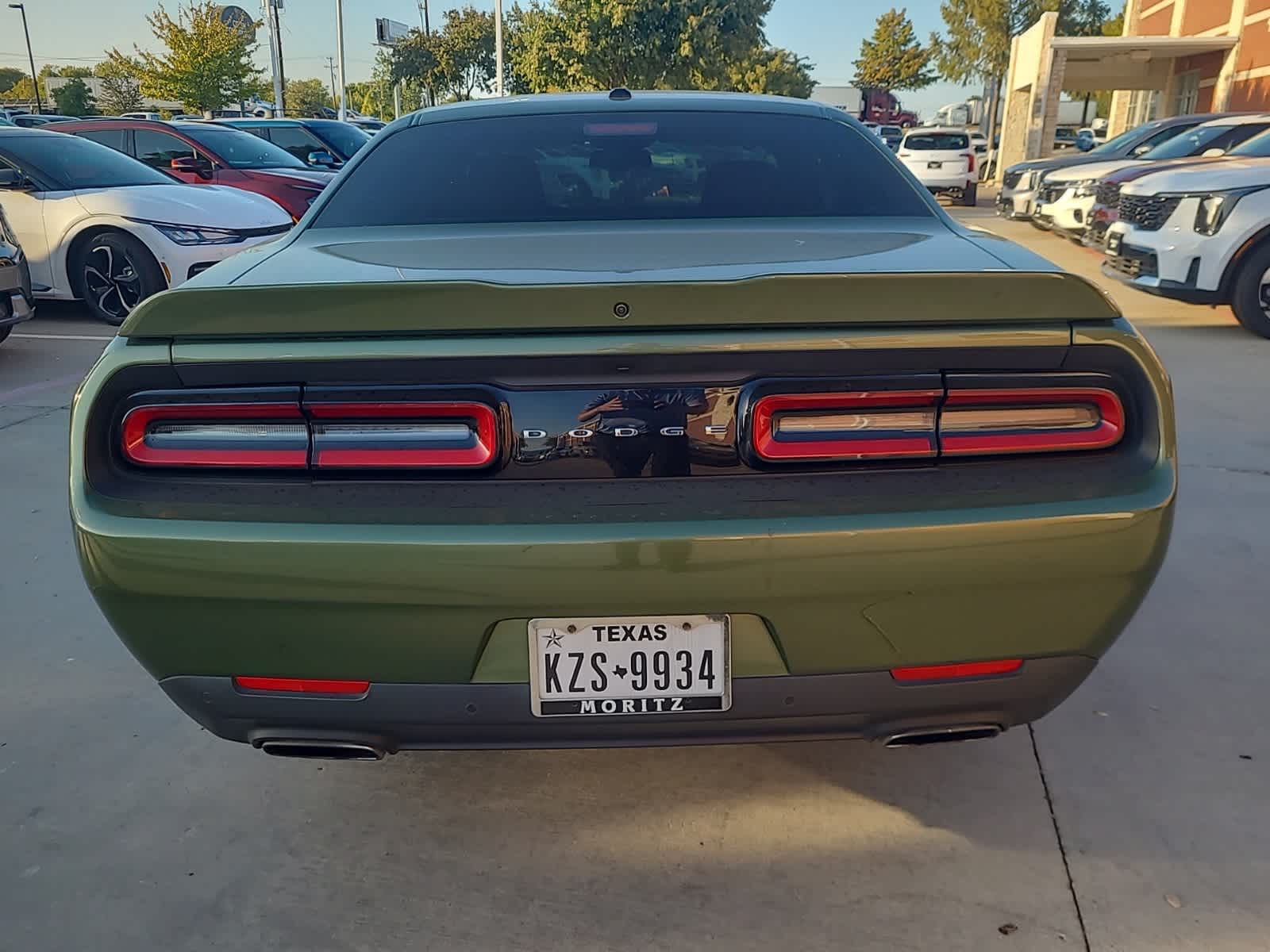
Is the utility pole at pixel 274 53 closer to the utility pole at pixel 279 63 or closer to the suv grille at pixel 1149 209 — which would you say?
the utility pole at pixel 279 63

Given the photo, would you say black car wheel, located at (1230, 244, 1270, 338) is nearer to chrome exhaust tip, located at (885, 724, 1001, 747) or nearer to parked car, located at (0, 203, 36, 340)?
chrome exhaust tip, located at (885, 724, 1001, 747)

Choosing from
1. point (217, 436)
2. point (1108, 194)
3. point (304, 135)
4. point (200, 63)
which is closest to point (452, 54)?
point (200, 63)

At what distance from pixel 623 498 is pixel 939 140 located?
20.6 meters

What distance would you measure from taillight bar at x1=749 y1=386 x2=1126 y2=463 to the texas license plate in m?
0.33

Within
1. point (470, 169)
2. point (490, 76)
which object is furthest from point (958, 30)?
point (470, 169)

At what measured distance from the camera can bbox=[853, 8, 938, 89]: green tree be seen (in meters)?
54.4

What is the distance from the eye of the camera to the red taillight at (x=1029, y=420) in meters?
1.77

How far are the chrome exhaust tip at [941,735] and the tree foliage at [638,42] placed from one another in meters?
31.1

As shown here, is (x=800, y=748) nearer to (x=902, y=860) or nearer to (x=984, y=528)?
(x=902, y=860)

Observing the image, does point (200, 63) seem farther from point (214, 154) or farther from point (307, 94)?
point (307, 94)

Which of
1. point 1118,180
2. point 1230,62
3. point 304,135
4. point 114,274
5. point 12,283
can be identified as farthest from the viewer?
point 1230,62

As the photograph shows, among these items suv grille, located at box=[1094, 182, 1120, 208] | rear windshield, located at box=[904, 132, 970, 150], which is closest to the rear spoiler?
suv grille, located at box=[1094, 182, 1120, 208]

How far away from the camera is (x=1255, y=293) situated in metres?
7.29

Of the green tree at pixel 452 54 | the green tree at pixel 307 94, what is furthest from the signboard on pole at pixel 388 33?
the green tree at pixel 307 94
